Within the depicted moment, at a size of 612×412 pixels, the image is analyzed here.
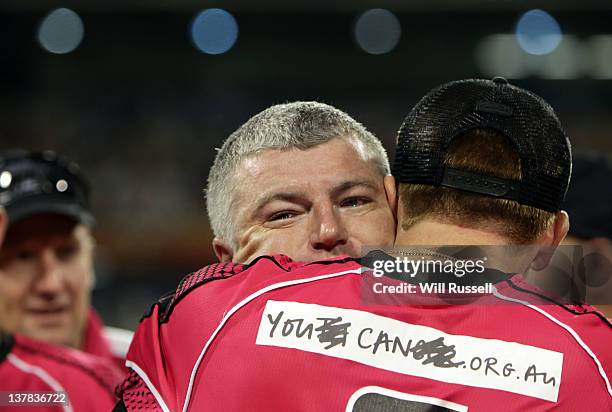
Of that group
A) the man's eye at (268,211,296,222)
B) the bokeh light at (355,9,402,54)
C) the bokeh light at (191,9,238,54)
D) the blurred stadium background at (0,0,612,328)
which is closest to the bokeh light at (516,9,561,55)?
the blurred stadium background at (0,0,612,328)

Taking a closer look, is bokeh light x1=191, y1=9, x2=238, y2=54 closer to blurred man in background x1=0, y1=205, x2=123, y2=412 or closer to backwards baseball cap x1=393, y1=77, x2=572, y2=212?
blurred man in background x1=0, y1=205, x2=123, y2=412

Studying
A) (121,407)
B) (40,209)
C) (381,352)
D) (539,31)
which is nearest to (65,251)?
(40,209)

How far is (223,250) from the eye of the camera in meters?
2.08

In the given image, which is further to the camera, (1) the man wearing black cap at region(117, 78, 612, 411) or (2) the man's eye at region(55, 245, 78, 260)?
(2) the man's eye at region(55, 245, 78, 260)

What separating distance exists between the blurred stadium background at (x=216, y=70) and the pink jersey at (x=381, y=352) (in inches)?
340

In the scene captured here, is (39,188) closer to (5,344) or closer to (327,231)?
(5,344)

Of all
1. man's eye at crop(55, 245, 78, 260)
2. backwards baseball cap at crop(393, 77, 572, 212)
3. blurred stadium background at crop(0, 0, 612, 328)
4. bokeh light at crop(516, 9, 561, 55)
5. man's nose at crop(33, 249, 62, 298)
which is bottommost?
man's nose at crop(33, 249, 62, 298)

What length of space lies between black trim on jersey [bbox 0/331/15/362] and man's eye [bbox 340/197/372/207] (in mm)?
965

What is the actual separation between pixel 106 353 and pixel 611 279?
169cm

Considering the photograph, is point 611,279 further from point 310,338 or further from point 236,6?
point 236,6

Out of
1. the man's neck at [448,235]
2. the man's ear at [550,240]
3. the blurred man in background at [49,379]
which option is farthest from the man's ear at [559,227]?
the blurred man in background at [49,379]

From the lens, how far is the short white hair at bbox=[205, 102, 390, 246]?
6.41 feet

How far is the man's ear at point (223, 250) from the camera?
2.05 metres

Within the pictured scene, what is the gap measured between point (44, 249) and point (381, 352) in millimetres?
1623
